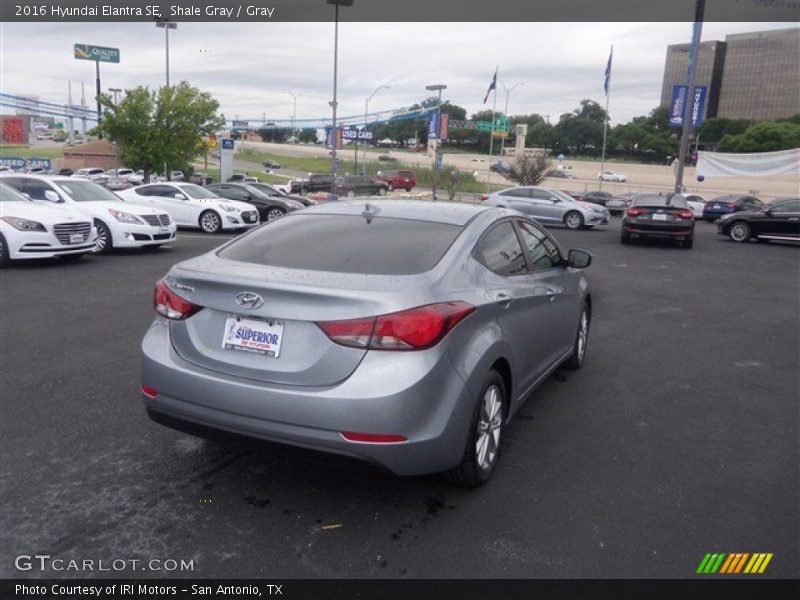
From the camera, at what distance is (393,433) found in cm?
331

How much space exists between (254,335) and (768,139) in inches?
3674

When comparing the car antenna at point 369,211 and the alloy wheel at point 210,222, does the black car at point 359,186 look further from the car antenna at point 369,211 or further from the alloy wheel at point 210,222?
the car antenna at point 369,211

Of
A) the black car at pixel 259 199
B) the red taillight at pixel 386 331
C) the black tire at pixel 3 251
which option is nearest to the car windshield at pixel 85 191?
the black tire at pixel 3 251

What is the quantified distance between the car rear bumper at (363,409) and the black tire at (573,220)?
22684 mm

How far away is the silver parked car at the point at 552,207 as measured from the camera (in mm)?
25219

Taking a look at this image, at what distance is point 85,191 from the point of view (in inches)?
590

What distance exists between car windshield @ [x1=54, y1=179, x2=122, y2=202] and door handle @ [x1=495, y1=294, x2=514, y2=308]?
1273 centimetres

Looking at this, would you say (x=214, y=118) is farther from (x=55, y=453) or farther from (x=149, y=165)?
(x=55, y=453)

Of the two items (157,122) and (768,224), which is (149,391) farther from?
(157,122)

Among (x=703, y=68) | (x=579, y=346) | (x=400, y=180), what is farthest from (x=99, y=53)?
(x=703, y=68)

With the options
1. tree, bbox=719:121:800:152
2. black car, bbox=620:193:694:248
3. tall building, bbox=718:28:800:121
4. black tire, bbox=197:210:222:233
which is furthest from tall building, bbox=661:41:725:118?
black tire, bbox=197:210:222:233

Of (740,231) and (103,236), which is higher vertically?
(740,231)

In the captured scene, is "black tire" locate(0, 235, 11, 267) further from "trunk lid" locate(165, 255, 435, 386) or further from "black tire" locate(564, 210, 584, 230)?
"black tire" locate(564, 210, 584, 230)
